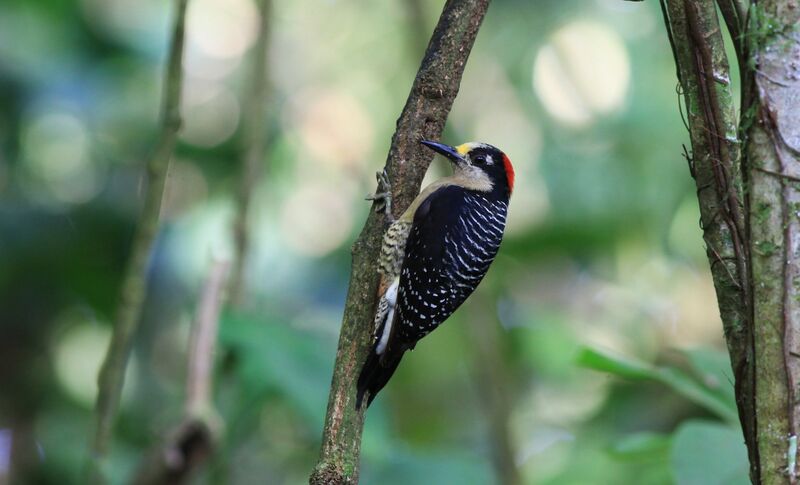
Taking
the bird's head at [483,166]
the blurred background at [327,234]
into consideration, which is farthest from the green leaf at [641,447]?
the bird's head at [483,166]

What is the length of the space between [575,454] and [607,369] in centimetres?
255

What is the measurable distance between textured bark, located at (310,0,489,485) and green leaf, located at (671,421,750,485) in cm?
93

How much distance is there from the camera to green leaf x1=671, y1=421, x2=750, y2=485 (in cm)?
261

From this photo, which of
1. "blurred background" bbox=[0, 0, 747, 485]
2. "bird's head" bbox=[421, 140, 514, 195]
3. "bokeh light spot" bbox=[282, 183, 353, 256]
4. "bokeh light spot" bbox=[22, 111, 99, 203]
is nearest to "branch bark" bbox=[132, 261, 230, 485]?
"blurred background" bbox=[0, 0, 747, 485]

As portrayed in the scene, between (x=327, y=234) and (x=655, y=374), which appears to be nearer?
(x=655, y=374)

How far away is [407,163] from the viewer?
9.18ft

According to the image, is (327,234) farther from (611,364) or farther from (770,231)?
(770,231)

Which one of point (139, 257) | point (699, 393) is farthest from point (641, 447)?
point (139, 257)

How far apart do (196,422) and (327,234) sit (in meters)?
3.08

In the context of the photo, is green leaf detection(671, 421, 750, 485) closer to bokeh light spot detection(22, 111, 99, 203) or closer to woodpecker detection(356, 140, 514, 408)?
woodpecker detection(356, 140, 514, 408)

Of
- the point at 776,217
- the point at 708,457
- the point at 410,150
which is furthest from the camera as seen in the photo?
the point at 410,150

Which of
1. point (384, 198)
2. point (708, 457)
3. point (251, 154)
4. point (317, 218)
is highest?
point (317, 218)

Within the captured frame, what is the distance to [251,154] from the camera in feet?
13.3

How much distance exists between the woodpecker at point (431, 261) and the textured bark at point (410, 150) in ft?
0.63
